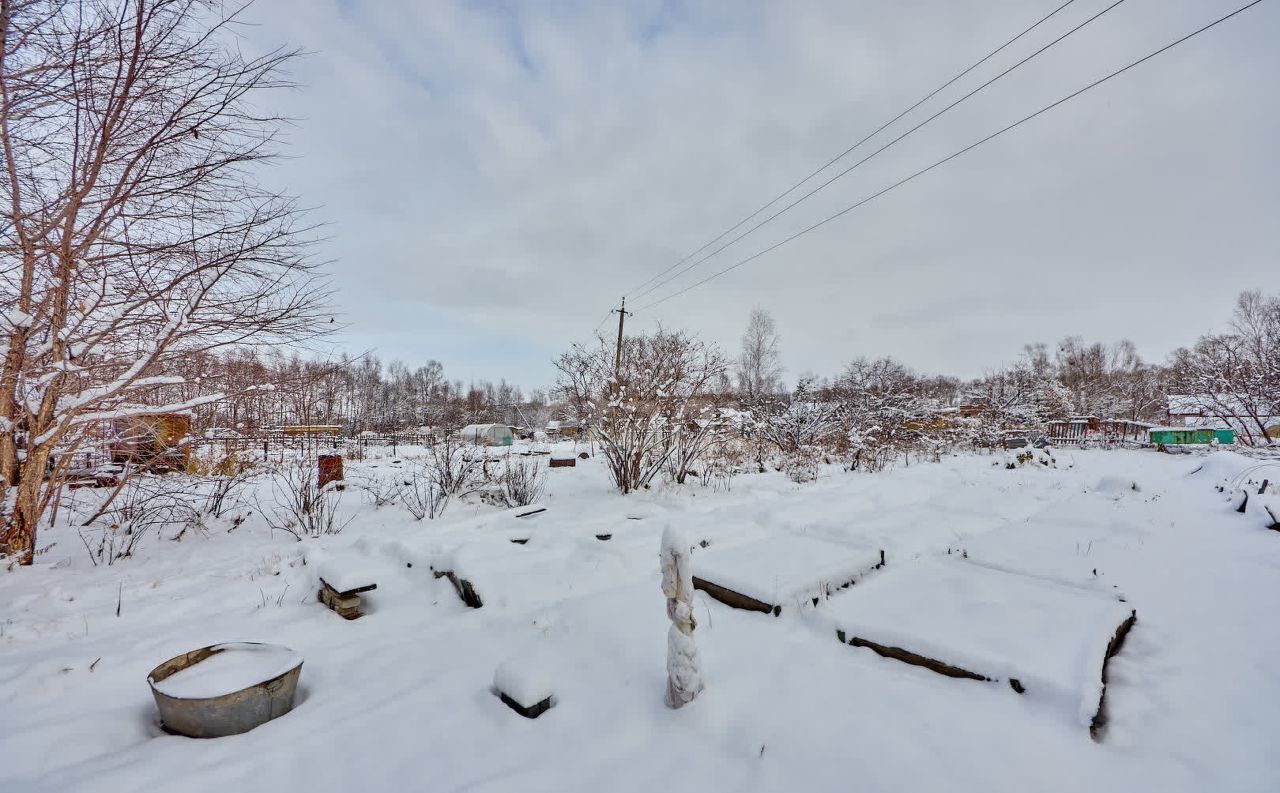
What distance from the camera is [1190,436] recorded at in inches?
609

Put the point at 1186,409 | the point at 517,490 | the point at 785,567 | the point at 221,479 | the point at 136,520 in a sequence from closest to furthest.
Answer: the point at 785,567, the point at 136,520, the point at 221,479, the point at 517,490, the point at 1186,409

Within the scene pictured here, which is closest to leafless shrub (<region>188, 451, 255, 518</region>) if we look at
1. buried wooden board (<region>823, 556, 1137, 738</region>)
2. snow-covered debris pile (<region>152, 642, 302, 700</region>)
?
snow-covered debris pile (<region>152, 642, 302, 700</region>)

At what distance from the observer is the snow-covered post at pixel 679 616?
6.59 ft

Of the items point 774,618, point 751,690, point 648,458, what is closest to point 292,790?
point 751,690

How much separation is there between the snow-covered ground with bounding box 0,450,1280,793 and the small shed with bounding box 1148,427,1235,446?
16.0 m

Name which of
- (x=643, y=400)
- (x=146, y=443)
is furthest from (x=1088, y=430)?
(x=146, y=443)

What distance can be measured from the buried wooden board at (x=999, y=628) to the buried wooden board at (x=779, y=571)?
16cm

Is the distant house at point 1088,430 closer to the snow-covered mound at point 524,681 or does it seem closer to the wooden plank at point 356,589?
the snow-covered mound at point 524,681

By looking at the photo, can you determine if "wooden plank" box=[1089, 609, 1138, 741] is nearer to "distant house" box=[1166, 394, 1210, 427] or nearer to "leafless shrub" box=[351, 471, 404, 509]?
"leafless shrub" box=[351, 471, 404, 509]

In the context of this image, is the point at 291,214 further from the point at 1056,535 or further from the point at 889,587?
the point at 1056,535

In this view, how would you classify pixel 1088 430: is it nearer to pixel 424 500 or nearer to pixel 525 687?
pixel 424 500

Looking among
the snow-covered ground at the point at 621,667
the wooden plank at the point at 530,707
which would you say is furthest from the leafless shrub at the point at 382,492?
the wooden plank at the point at 530,707

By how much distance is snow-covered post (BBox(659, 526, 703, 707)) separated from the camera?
2010mm

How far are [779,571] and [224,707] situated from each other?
3.02m
